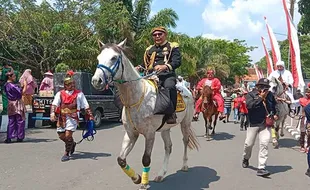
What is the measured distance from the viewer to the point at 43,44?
24203 millimetres

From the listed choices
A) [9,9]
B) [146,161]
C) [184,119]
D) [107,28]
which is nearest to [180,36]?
[107,28]

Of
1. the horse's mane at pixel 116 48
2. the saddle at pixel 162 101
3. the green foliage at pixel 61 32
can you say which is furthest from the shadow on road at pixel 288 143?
the green foliage at pixel 61 32

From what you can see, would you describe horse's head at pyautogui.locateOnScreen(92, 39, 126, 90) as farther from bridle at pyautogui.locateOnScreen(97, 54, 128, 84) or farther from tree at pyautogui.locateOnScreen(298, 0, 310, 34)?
tree at pyautogui.locateOnScreen(298, 0, 310, 34)

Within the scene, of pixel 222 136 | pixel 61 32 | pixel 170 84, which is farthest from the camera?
pixel 61 32

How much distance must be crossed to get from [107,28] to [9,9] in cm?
630

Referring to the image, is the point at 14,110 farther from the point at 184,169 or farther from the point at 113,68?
the point at 113,68

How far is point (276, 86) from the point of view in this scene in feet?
34.8

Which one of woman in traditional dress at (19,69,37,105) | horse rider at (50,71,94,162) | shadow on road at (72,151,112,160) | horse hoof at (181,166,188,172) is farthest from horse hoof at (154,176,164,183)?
woman in traditional dress at (19,69,37,105)

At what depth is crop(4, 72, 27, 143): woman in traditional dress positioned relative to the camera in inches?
442

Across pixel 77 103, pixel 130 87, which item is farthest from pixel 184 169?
pixel 77 103

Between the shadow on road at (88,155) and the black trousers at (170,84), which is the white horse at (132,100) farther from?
the shadow on road at (88,155)

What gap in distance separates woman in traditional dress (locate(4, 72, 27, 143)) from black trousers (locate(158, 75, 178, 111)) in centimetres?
612

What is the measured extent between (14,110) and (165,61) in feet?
21.2

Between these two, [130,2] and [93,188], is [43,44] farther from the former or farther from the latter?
[93,188]
